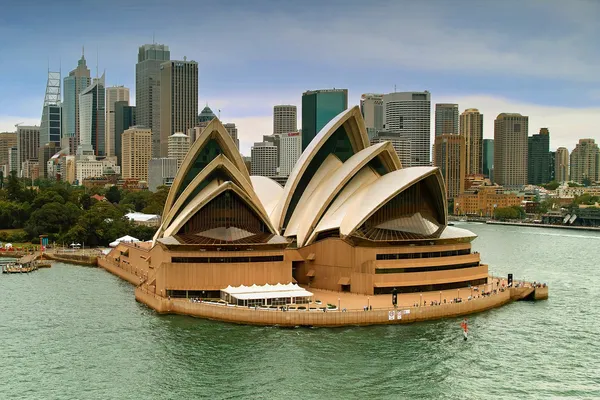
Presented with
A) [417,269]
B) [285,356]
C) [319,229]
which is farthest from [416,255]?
[285,356]

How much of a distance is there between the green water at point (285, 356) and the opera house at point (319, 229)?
186 inches

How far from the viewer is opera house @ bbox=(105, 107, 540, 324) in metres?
49.4

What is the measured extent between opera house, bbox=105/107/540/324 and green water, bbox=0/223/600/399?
186 inches

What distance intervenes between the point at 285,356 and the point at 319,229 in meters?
18.3

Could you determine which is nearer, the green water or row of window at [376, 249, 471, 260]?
the green water

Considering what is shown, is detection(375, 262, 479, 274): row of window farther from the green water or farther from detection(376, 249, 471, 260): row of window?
the green water

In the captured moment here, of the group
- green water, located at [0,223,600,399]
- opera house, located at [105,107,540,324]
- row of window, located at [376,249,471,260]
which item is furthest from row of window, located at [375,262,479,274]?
green water, located at [0,223,600,399]

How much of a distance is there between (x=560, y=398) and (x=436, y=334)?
35.8ft

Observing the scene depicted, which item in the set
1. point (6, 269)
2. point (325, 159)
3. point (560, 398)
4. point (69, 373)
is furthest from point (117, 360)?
point (6, 269)

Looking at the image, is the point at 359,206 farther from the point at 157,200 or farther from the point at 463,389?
the point at 157,200

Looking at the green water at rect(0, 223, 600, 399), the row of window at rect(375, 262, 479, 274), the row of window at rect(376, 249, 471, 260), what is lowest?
the green water at rect(0, 223, 600, 399)

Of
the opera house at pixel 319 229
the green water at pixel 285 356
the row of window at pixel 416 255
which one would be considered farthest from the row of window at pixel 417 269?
the green water at pixel 285 356

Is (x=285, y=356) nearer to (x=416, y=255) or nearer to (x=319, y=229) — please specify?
(x=416, y=255)

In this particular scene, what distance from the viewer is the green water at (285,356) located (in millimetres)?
31812
